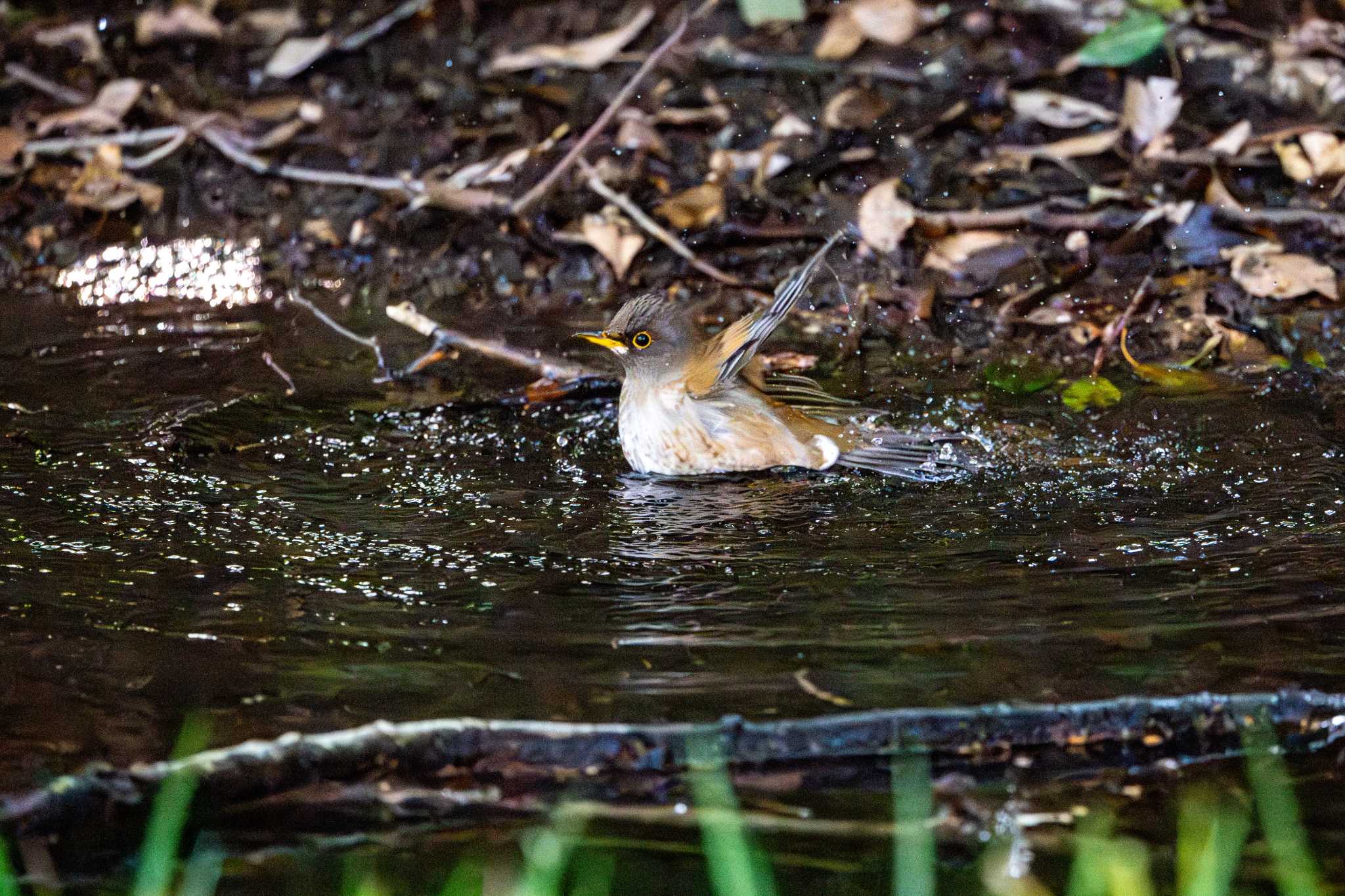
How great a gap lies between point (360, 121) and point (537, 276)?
1646 mm

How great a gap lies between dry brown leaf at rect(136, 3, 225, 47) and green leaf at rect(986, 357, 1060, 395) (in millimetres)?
4990

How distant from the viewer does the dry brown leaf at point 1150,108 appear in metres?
6.97

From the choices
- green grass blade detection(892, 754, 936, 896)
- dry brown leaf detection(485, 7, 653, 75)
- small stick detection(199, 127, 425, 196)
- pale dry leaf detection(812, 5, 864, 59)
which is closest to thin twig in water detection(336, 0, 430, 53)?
dry brown leaf detection(485, 7, 653, 75)

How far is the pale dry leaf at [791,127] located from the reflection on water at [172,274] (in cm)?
254

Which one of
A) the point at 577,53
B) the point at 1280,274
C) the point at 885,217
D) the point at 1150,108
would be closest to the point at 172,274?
the point at 577,53

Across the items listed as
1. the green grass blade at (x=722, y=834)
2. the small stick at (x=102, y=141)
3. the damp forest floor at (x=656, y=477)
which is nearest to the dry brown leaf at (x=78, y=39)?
the damp forest floor at (x=656, y=477)

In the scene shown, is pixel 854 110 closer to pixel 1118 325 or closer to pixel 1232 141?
pixel 1232 141

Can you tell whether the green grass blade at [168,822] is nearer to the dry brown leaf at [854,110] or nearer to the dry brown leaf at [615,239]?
the dry brown leaf at [615,239]

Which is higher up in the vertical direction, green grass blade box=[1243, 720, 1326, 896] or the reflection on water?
the reflection on water

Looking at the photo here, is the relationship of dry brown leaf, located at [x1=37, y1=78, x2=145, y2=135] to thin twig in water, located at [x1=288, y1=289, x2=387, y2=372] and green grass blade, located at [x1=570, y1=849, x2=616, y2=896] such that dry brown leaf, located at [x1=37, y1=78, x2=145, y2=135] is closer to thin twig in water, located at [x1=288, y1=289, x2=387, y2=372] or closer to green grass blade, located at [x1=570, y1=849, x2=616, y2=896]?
thin twig in water, located at [x1=288, y1=289, x2=387, y2=372]

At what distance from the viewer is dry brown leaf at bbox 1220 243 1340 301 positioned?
589 cm

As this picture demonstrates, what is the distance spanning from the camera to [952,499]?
167 inches

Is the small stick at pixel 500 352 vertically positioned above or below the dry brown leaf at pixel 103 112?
below

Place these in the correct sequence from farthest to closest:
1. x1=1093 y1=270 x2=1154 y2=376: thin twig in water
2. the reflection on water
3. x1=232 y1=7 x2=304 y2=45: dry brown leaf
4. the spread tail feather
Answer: x1=232 y1=7 x2=304 y2=45: dry brown leaf, the reflection on water, x1=1093 y1=270 x2=1154 y2=376: thin twig in water, the spread tail feather
